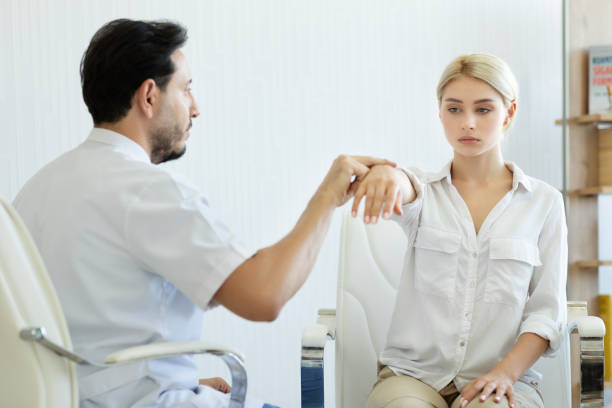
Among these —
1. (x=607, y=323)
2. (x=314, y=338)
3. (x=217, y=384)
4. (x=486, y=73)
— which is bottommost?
(x=607, y=323)

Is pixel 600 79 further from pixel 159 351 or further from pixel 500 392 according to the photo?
pixel 159 351

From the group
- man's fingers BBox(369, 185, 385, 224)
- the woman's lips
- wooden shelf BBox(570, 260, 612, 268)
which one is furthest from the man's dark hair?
wooden shelf BBox(570, 260, 612, 268)

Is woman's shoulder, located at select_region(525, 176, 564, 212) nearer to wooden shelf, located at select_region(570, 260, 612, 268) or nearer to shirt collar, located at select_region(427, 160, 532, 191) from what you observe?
shirt collar, located at select_region(427, 160, 532, 191)

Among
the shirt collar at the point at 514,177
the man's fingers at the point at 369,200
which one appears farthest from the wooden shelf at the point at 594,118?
the man's fingers at the point at 369,200

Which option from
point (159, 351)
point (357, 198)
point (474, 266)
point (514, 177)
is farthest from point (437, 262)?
point (159, 351)

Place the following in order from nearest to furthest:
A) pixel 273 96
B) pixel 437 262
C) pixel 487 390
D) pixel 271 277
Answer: pixel 271 277
pixel 487 390
pixel 437 262
pixel 273 96

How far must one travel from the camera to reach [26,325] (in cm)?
104

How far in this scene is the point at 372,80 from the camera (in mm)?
2959

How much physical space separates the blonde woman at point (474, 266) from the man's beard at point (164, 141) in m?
0.52

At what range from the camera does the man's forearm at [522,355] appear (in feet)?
5.14

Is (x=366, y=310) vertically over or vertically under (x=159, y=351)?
under

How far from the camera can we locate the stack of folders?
3076 millimetres

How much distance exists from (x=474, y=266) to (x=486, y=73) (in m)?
0.47

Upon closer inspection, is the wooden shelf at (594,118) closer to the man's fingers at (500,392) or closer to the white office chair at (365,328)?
the white office chair at (365,328)
